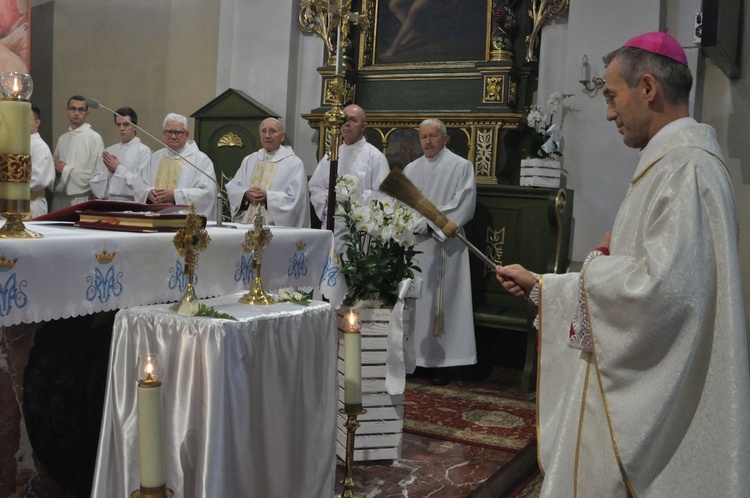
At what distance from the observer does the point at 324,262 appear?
3.77m

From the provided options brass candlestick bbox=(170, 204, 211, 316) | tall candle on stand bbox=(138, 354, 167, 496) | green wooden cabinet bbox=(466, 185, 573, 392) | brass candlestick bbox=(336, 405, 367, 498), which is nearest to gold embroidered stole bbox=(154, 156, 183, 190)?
green wooden cabinet bbox=(466, 185, 573, 392)

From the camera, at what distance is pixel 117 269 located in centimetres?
261

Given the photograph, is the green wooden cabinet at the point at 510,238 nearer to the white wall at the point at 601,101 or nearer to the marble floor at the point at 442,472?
the white wall at the point at 601,101

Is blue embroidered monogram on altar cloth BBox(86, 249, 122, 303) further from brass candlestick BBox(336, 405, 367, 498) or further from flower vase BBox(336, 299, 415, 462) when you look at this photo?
flower vase BBox(336, 299, 415, 462)

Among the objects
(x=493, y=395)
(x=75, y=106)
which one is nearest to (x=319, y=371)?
(x=493, y=395)

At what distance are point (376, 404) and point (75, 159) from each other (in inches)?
213

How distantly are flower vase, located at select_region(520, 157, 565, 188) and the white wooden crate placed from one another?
8.90 ft

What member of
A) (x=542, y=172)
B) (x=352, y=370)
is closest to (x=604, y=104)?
(x=542, y=172)

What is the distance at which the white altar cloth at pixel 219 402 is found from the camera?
248cm

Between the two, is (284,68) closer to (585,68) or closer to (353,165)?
(353,165)

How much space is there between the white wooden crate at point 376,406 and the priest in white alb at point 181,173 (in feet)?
8.21

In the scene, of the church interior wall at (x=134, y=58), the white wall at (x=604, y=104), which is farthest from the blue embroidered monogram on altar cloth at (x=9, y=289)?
the church interior wall at (x=134, y=58)

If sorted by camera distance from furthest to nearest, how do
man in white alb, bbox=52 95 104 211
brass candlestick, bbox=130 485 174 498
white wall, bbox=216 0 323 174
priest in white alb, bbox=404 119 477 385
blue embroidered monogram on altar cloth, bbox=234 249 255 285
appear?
1. white wall, bbox=216 0 323 174
2. man in white alb, bbox=52 95 104 211
3. priest in white alb, bbox=404 119 477 385
4. blue embroidered monogram on altar cloth, bbox=234 249 255 285
5. brass candlestick, bbox=130 485 174 498

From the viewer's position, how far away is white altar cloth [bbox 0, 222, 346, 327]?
2.28 meters
